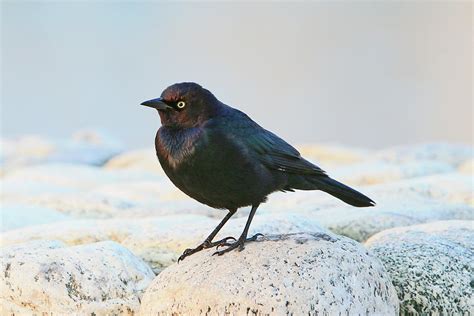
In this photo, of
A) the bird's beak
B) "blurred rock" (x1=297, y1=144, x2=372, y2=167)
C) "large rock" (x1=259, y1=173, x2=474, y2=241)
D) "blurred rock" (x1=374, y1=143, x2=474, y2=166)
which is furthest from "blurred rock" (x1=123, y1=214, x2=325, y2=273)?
"blurred rock" (x1=297, y1=144, x2=372, y2=167)

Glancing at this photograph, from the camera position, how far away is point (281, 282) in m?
4.56

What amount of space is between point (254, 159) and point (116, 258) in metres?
1.14

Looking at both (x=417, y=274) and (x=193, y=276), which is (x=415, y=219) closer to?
(x=417, y=274)

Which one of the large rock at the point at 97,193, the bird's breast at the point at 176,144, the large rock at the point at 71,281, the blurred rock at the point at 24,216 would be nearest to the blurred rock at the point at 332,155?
the large rock at the point at 97,193

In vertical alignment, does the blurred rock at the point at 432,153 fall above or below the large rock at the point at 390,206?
above

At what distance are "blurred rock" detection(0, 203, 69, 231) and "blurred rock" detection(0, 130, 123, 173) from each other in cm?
555

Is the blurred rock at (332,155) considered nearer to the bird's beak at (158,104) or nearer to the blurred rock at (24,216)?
the blurred rock at (24,216)

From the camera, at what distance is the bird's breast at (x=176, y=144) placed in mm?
4648

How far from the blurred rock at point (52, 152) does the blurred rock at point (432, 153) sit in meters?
4.49

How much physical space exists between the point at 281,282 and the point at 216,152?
29.4 inches

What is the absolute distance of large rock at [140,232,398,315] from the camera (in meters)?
4.48

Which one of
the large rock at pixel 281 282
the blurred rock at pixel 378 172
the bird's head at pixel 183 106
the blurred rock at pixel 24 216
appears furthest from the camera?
the blurred rock at pixel 378 172

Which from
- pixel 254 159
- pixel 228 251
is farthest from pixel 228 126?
pixel 228 251

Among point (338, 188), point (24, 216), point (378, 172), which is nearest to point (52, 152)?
point (378, 172)
